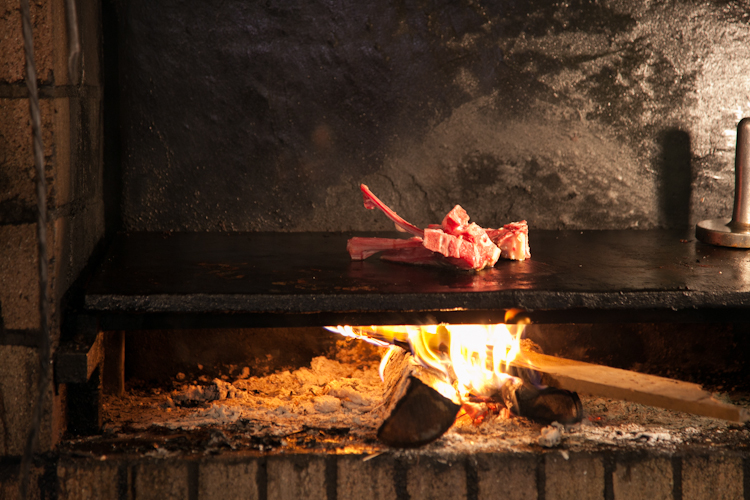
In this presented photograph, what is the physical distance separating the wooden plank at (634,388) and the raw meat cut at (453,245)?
39 centimetres

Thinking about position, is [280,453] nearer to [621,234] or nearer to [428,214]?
[428,214]

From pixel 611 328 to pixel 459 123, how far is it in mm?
1093

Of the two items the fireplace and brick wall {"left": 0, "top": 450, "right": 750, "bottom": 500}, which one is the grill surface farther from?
brick wall {"left": 0, "top": 450, "right": 750, "bottom": 500}

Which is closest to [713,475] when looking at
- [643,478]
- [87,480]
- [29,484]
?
[643,478]

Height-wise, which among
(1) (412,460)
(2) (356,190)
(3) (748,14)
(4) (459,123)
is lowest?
(1) (412,460)

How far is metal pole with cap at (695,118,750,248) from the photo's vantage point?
2.25 m

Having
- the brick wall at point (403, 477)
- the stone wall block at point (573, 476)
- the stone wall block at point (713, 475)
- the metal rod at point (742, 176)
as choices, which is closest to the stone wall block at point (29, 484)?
the brick wall at point (403, 477)

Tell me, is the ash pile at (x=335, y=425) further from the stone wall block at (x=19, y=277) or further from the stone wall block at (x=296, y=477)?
the stone wall block at (x=19, y=277)

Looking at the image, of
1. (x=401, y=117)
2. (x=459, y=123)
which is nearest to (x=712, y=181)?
(x=459, y=123)

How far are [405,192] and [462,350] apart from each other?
0.87 m

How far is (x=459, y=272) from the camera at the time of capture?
1892mm

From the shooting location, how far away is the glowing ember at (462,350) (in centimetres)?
195

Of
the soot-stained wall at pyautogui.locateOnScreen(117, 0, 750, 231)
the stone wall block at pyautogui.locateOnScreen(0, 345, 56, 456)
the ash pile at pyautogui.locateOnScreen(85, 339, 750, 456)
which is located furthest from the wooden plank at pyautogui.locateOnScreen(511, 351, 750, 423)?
the stone wall block at pyautogui.locateOnScreen(0, 345, 56, 456)

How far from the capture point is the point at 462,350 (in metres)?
2.07
